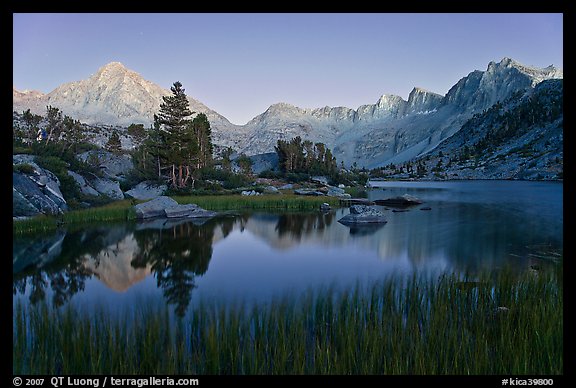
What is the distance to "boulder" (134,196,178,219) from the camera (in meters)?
33.6

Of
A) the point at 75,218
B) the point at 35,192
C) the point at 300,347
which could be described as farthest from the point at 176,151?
the point at 300,347

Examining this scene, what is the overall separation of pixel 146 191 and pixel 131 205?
10038mm

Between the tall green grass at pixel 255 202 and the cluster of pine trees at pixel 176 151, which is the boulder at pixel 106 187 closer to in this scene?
the tall green grass at pixel 255 202

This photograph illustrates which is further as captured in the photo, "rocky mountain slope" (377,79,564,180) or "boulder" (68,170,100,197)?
"rocky mountain slope" (377,79,564,180)

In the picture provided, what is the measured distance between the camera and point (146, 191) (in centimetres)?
4619

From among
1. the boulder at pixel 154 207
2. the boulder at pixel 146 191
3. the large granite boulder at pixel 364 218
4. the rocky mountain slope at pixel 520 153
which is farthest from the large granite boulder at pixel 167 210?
the rocky mountain slope at pixel 520 153

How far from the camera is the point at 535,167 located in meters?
121

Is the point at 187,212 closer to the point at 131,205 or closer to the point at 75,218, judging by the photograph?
the point at 131,205

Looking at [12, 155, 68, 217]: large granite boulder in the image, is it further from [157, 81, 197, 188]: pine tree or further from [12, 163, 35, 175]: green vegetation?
[157, 81, 197, 188]: pine tree

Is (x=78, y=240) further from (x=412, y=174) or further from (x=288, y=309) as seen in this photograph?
(x=412, y=174)

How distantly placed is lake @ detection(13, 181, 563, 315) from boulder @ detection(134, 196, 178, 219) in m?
2.37

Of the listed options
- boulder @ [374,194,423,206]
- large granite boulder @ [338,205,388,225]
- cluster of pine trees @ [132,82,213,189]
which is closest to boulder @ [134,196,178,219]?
cluster of pine trees @ [132,82,213,189]
